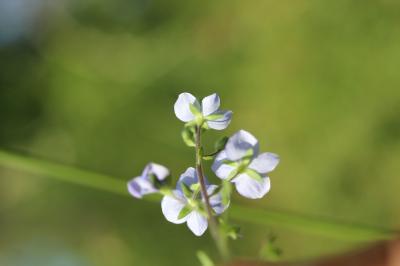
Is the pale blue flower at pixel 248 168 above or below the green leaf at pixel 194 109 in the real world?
below

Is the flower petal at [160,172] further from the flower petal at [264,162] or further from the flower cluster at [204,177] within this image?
the flower petal at [264,162]

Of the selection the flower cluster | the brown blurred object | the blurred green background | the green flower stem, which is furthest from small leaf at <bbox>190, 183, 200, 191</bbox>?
the blurred green background

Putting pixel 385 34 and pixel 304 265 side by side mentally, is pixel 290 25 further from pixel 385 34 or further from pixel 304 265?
pixel 304 265

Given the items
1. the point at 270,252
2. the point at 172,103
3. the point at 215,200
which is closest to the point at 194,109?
the point at 215,200

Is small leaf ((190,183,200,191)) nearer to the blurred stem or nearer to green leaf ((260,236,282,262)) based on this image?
the blurred stem

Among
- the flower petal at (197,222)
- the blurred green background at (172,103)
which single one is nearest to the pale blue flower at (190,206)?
the flower petal at (197,222)

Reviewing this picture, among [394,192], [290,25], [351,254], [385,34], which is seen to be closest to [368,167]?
[394,192]

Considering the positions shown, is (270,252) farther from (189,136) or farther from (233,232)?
(189,136)

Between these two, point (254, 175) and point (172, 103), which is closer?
point (254, 175)
